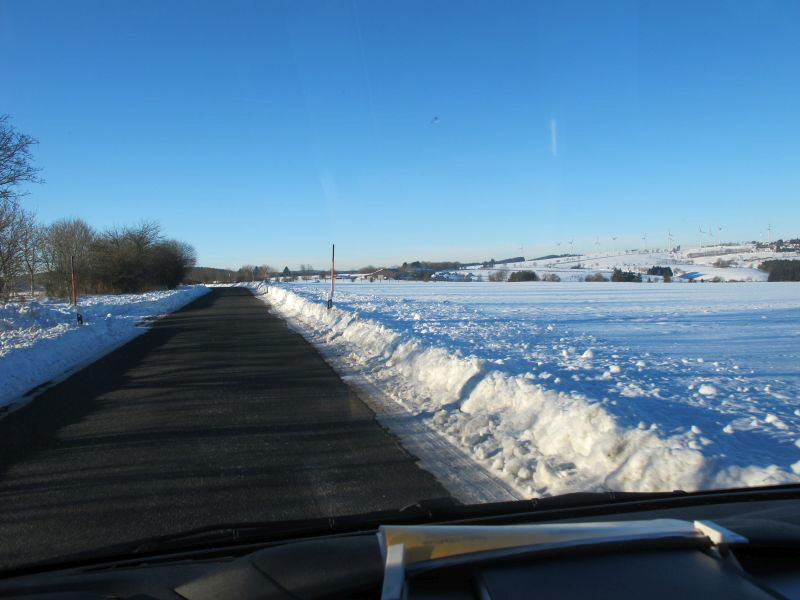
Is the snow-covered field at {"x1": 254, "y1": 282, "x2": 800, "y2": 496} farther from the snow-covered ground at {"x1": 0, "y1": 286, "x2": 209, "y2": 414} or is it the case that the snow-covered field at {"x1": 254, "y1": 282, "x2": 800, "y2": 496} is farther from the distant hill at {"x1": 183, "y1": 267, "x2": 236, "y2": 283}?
the distant hill at {"x1": 183, "y1": 267, "x2": 236, "y2": 283}

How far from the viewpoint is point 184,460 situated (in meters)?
5.39

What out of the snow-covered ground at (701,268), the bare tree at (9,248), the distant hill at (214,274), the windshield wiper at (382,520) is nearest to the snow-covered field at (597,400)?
the windshield wiper at (382,520)

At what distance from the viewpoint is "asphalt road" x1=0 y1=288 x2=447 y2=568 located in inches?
158

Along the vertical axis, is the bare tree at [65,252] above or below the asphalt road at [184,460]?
above

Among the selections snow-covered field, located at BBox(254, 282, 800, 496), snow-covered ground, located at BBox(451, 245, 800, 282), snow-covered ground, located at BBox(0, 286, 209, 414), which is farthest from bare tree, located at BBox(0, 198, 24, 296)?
snow-covered ground, located at BBox(451, 245, 800, 282)

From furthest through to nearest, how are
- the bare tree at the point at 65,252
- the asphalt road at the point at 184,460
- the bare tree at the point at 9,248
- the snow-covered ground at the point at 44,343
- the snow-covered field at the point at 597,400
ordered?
the bare tree at the point at 65,252
the bare tree at the point at 9,248
the snow-covered ground at the point at 44,343
the snow-covered field at the point at 597,400
the asphalt road at the point at 184,460

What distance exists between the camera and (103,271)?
5572cm

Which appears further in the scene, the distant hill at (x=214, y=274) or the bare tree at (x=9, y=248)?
the distant hill at (x=214, y=274)

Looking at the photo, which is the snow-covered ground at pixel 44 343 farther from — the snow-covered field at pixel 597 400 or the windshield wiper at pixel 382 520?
the windshield wiper at pixel 382 520

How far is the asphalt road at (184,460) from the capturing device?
4.01m

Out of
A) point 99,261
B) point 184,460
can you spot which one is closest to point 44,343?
point 184,460

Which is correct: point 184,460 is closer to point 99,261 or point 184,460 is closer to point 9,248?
point 9,248

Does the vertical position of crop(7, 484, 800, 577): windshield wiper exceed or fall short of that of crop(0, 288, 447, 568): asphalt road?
it exceeds it

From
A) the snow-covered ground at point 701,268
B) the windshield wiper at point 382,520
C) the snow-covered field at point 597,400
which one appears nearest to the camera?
the windshield wiper at point 382,520
